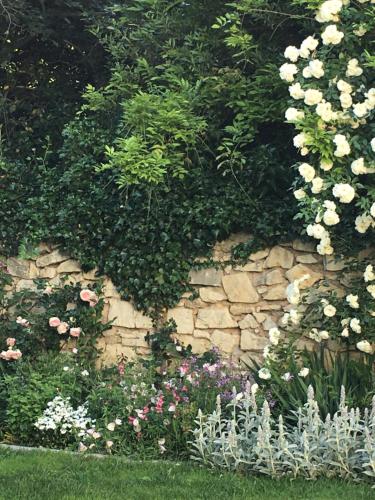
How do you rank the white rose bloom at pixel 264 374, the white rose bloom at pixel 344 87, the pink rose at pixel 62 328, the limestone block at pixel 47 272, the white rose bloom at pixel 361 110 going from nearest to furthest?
the white rose bloom at pixel 361 110, the white rose bloom at pixel 344 87, the white rose bloom at pixel 264 374, the pink rose at pixel 62 328, the limestone block at pixel 47 272

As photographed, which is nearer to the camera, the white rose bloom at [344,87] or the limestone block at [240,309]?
the white rose bloom at [344,87]

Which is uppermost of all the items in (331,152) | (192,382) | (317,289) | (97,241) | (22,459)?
(331,152)

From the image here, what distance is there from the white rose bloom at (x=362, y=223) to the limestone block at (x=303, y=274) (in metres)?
0.91

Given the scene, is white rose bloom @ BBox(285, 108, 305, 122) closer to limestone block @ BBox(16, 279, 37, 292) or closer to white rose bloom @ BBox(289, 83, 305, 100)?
white rose bloom @ BBox(289, 83, 305, 100)

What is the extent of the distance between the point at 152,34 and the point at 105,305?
2.79 metres

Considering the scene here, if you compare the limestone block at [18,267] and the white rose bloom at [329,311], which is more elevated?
the limestone block at [18,267]

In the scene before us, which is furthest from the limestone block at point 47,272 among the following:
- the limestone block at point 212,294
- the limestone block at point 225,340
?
the limestone block at point 225,340

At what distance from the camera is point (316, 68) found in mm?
4973

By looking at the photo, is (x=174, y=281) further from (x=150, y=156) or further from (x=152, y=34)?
(x=152, y=34)

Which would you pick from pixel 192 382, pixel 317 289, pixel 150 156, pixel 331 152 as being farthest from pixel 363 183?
pixel 192 382

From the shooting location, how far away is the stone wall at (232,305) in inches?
240

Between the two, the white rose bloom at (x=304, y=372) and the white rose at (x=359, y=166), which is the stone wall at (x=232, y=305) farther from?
the white rose at (x=359, y=166)

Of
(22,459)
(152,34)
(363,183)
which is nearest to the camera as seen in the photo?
(22,459)

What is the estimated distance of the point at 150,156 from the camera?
221 inches
